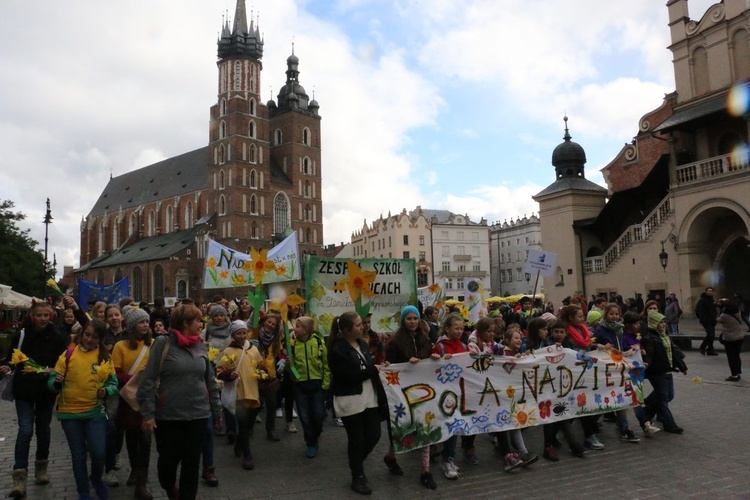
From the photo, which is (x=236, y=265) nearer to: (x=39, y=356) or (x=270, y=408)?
(x=270, y=408)

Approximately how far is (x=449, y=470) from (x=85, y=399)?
12.1ft

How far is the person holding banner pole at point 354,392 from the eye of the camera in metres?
5.74

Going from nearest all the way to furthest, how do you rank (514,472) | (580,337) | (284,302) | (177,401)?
(177,401)
(514,472)
(580,337)
(284,302)

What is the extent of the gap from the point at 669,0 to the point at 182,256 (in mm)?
60877

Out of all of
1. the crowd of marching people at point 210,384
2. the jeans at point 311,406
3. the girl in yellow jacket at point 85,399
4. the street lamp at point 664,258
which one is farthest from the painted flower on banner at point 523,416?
the street lamp at point 664,258

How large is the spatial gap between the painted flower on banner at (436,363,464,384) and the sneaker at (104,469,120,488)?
3.59 metres

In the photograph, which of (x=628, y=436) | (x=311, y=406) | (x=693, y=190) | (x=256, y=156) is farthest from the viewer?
(x=256, y=156)

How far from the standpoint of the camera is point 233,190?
2867 inches

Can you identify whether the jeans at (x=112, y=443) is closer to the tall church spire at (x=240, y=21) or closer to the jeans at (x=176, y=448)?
the jeans at (x=176, y=448)

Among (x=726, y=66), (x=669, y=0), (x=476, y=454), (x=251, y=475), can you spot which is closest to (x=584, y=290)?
(x=726, y=66)

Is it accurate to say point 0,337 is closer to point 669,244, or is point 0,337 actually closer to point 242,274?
point 242,274

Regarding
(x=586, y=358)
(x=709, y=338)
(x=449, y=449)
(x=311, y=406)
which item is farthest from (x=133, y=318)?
(x=709, y=338)

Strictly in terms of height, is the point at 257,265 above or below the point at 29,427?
above

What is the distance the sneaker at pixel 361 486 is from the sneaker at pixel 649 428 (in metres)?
4.10
